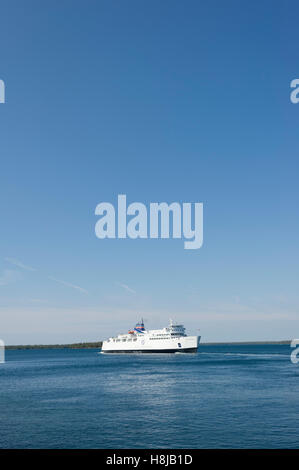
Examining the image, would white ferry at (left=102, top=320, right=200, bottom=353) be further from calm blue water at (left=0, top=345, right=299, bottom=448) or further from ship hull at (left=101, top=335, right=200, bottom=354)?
calm blue water at (left=0, top=345, right=299, bottom=448)

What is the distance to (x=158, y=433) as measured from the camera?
95.7 feet

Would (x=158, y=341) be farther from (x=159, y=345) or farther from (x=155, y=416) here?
(x=155, y=416)

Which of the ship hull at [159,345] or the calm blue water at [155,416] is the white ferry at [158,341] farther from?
the calm blue water at [155,416]

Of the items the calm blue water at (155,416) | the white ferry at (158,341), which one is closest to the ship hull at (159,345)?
the white ferry at (158,341)

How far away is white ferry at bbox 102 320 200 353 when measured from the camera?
132 m

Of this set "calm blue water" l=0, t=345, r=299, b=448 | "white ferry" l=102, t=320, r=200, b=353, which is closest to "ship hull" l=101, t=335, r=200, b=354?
"white ferry" l=102, t=320, r=200, b=353

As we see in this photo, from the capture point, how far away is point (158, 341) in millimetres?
136625

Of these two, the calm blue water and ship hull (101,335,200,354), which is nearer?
the calm blue water

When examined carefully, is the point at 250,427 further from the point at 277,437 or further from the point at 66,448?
the point at 66,448

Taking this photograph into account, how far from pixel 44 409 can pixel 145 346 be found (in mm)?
105545
